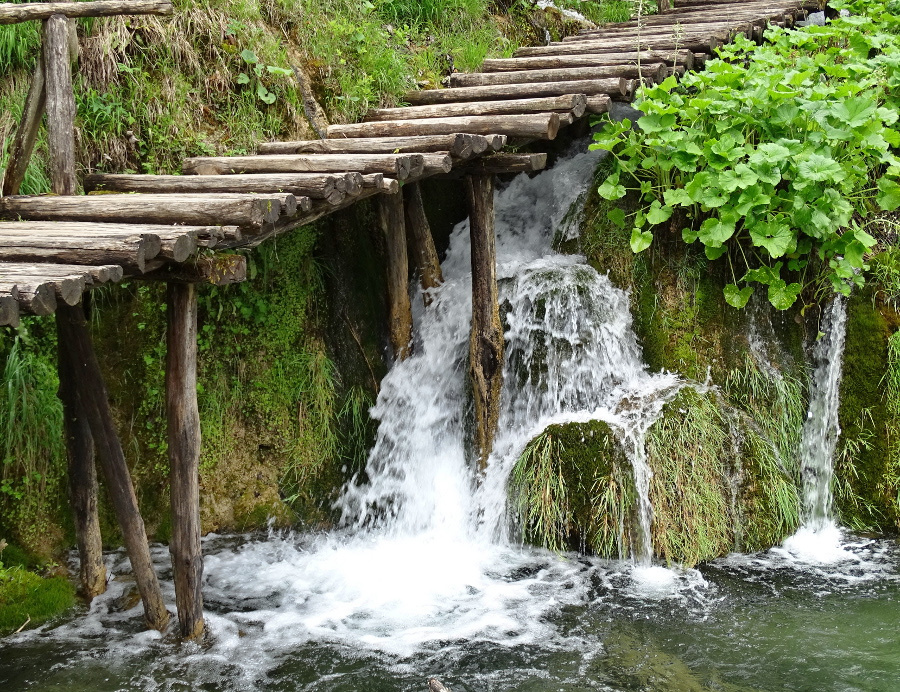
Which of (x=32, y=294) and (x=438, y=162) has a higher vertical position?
(x=438, y=162)

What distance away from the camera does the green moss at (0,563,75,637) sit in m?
5.10

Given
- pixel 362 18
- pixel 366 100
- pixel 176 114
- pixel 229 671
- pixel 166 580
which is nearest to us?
pixel 229 671

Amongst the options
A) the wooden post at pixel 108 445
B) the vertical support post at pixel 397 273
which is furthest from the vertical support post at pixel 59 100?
the vertical support post at pixel 397 273

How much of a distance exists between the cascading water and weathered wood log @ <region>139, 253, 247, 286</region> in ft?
14.0

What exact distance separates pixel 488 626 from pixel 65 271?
303cm

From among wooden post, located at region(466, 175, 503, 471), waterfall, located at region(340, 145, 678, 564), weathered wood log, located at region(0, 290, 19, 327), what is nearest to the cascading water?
waterfall, located at region(340, 145, 678, 564)

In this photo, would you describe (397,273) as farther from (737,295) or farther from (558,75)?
(737,295)

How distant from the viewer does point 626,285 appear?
22.2 feet

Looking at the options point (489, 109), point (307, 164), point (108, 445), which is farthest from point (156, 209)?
point (489, 109)

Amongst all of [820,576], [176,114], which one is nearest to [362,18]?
[176,114]

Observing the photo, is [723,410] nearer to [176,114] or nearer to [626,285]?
[626,285]

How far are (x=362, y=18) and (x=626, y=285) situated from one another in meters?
3.48

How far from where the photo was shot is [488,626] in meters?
5.17

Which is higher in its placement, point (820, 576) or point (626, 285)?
point (626, 285)
